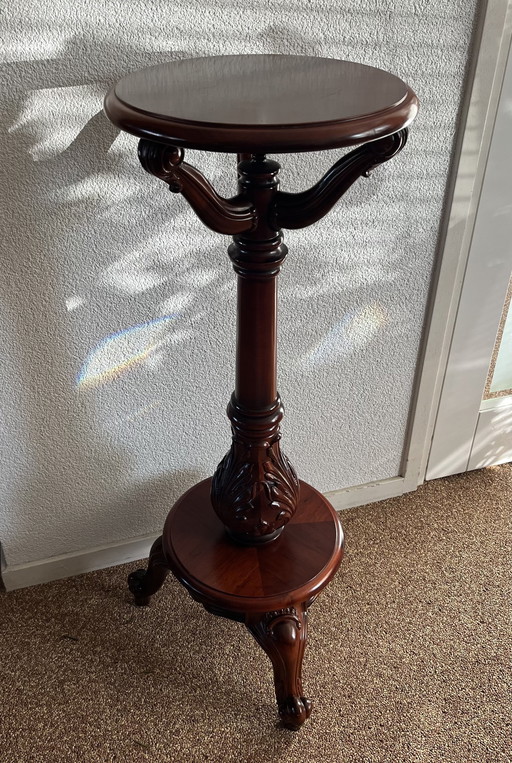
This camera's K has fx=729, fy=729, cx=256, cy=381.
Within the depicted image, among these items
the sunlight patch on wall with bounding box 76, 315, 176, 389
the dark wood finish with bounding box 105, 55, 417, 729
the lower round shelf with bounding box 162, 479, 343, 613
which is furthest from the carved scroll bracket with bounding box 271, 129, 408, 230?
the lower round shelf with bounding box 162, 479, 343, 613

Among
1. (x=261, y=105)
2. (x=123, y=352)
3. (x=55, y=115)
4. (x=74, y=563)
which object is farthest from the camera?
(x=74, y=563)

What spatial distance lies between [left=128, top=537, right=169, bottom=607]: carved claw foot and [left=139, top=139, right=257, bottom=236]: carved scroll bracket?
741 millimetres

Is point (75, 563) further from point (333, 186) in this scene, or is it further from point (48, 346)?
point (333, 186)

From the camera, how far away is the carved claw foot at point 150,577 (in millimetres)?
1536

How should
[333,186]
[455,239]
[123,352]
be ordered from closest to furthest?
[333,186] → [123,352] → [455,239]

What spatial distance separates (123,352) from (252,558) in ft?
1.61

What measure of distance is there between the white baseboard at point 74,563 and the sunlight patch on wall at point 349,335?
1.93ft

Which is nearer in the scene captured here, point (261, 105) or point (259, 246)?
point (261, 105)

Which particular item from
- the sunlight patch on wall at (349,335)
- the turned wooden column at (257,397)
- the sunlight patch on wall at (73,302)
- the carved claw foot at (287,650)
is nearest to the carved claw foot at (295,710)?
the carved claw foot at (287,650)

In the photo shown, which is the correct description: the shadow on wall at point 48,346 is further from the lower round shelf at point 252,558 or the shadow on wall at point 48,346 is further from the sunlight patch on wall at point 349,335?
the sunlight patch on wall at point 349,335

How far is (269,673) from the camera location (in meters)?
1.52

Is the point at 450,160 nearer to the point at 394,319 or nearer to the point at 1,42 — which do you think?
the point at 394,319

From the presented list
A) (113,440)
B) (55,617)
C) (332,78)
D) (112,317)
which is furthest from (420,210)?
(55,617)

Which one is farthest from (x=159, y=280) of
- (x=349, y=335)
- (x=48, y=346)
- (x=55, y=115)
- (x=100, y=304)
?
(x=349, y=335)
